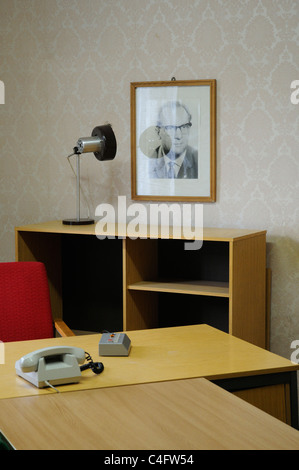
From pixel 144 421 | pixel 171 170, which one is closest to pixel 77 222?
pixel 171 170

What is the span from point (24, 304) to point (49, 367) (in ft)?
3.60

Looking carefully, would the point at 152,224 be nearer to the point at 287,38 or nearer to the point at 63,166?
the point at 63,166

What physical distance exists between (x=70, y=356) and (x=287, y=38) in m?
2.42

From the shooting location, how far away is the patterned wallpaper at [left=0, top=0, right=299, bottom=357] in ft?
12.0

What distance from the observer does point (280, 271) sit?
371 centimetres

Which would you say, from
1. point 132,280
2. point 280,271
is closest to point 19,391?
point 132,280

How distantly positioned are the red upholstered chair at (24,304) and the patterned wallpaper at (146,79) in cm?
123

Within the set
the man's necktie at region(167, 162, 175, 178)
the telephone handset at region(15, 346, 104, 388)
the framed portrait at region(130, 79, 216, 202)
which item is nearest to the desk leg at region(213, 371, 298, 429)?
the telephone handset at region(15, 346, 104, 388)

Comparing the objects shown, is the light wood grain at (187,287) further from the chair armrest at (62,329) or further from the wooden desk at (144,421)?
the wooden desk at (144,421)

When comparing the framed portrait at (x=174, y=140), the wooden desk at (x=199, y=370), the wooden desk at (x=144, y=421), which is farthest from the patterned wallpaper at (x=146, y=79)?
the wooden desk at (x=144, y=421)

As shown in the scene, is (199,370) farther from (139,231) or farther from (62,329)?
(139,231)

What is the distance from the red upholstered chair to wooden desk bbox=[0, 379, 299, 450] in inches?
46.1

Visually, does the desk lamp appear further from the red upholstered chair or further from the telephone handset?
the telephone handset

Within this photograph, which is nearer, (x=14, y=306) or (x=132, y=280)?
(x=14, y=306)
